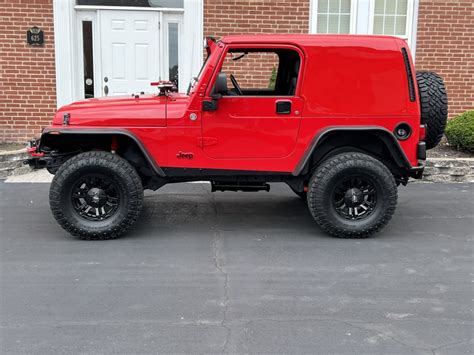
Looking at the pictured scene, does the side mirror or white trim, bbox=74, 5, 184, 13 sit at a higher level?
white trim, bbox=74, 5, 184, 13

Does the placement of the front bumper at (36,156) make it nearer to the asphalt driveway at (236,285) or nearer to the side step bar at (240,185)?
the asphalt driveway at (236,285)

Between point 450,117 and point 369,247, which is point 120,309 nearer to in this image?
point 369,247

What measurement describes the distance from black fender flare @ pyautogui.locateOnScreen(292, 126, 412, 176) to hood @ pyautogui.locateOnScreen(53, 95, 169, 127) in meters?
1.38

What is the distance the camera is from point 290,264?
14.4 ft

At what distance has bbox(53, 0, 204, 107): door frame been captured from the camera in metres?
8.88

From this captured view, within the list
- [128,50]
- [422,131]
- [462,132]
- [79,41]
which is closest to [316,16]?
[462,132]

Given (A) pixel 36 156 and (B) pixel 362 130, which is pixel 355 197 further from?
(A) pixel 36 156

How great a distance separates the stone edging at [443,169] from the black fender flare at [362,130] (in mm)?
3022

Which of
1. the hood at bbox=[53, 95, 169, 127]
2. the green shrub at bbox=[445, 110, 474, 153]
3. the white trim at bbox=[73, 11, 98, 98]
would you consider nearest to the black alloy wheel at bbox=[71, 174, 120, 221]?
the hood at bbox=[53, 95, 169, 127]

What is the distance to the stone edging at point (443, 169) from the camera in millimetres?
7723

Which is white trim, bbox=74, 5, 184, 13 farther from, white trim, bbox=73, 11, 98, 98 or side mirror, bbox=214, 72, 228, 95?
side mirror, bbox=214, 72, 228, 95

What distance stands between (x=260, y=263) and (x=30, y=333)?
6.39 feet

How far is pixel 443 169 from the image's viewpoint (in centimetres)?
776

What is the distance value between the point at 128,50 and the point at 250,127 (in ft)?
16.7
